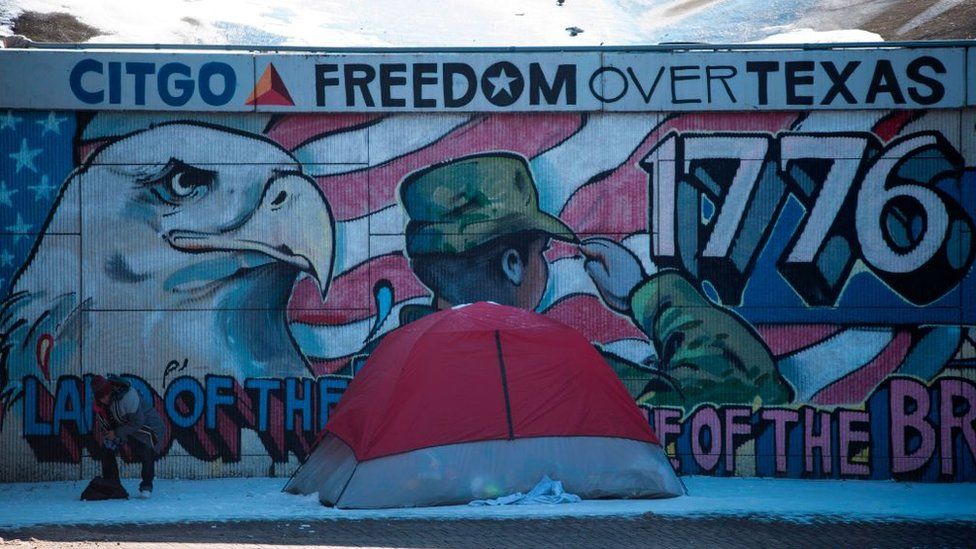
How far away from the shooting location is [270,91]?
12.3m

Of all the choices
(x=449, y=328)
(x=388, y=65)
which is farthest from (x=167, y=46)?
(x=449, y=328)

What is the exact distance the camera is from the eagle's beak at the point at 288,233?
12461 millimetres

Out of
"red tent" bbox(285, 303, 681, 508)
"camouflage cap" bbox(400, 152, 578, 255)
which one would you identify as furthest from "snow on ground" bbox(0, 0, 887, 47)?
"red tent" bbox(285, 303, 681, 508)

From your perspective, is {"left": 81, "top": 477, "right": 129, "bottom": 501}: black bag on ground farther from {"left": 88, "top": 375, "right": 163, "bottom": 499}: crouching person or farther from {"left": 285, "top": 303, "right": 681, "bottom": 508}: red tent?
{"left": 285, "top": 303, "right": 681, "bottom": 508}: red tent

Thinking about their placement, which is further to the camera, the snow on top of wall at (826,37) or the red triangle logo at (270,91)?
the snow on top of wall at (826,37)

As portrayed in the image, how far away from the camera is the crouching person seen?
1111 cm

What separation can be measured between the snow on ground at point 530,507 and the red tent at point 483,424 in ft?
0.76

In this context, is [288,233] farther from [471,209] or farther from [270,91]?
[471,209]

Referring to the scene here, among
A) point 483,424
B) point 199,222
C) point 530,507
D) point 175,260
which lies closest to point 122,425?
point 175,260

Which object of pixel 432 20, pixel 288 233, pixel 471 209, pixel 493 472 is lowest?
pixel 493 472

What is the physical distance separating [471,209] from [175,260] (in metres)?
3.31

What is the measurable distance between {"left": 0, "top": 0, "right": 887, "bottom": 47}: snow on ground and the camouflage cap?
4425mm

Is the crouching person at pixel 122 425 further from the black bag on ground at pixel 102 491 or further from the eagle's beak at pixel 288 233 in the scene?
the eagle's beak at pixel 288 233

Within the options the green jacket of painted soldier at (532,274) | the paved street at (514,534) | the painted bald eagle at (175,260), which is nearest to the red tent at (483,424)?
the paved street at (514,534)
